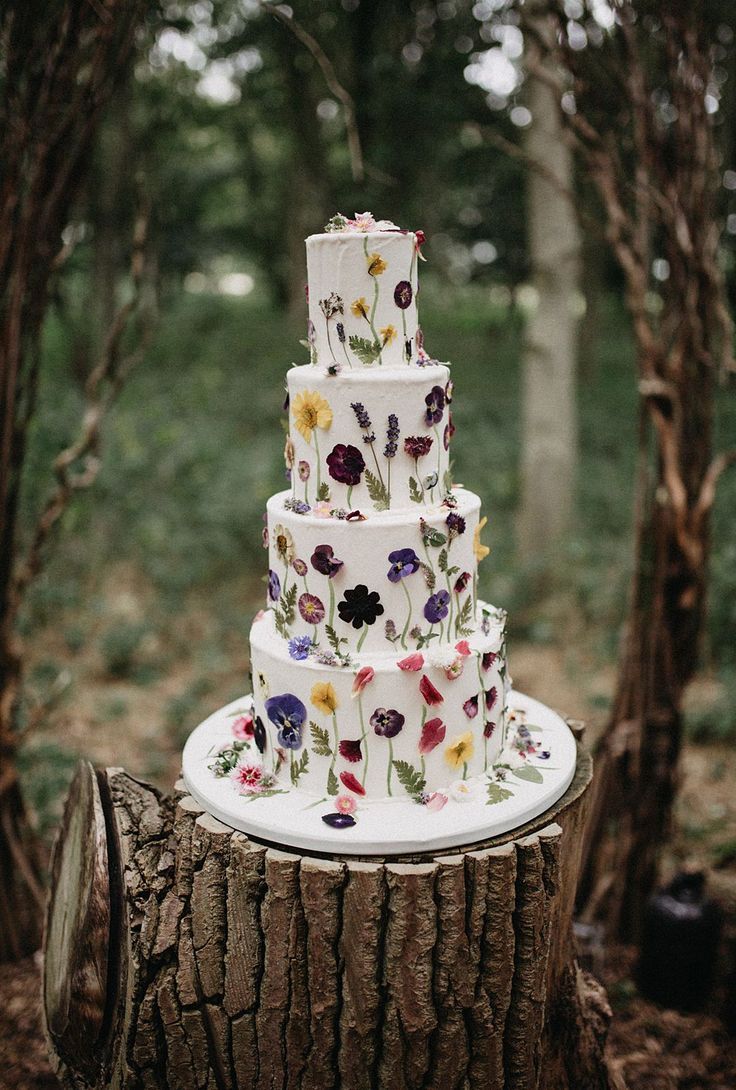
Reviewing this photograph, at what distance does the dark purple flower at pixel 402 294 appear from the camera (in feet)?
7.30

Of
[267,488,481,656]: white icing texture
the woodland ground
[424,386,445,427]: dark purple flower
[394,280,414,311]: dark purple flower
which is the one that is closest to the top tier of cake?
[394,280,414,311]: dark purple flower

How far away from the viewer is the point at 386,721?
223 cm

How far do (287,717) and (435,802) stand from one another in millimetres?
438

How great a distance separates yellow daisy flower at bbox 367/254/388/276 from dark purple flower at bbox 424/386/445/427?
1.05ft

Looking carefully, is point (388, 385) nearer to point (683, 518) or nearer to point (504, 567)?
point (683, 518)

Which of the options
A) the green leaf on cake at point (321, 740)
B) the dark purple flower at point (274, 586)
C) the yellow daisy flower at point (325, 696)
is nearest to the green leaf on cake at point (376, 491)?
the dark purple flower at point (274, 586)

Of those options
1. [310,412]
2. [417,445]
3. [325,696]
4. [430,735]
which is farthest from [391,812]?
[310,412]

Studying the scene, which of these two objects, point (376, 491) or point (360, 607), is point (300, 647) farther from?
point (376, 491)

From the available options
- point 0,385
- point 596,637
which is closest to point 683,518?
point 0,385

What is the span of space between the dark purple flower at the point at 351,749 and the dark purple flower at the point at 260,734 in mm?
263

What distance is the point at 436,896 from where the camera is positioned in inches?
81.7

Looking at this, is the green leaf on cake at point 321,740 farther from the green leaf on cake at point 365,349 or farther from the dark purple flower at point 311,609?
the green leaf on cake at point 365,349

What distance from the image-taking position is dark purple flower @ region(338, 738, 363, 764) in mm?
2240

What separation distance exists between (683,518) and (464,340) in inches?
511
